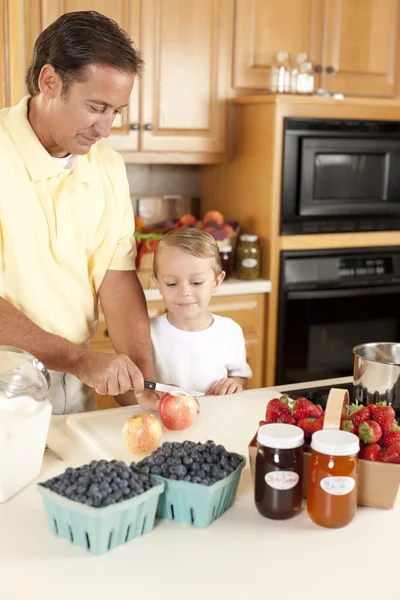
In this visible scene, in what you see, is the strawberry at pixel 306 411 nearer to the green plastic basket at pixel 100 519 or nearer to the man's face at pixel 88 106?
the green plastic basket at pixel 100 519

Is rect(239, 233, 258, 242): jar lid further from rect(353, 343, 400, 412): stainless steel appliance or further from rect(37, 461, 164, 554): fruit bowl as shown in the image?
rect(37, 461, 164, 554): fruit bowl

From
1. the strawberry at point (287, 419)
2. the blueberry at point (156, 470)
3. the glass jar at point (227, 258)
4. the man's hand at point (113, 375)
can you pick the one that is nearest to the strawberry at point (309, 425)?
the strawberry at point (287, 419)

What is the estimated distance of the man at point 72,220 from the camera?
1.70 meters

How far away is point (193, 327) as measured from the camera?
2.13 meters

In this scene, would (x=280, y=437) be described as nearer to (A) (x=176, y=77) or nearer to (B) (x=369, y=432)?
(B) (x=369, y=432)

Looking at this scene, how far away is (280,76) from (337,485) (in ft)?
7.93

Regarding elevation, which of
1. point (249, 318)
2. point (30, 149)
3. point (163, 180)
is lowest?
point (249, 318)

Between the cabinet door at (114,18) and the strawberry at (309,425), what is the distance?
206 centimetres

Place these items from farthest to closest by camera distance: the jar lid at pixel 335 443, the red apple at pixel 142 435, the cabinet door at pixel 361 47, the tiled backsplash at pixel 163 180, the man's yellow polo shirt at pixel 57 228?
the tiled backsplash at pixel 163 180 < the cabinet door at pixel 361 47 < the man's yellow polo shirt at pixel 57 228 < the red apple at pixel 142 435 < the jar lid at pixel 335 443

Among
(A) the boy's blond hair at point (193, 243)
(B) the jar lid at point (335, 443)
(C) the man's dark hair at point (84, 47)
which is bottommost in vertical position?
(B) the jar lid at point (335, 443)

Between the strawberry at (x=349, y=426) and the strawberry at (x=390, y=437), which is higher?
the strawberry at (x=349, y=426)

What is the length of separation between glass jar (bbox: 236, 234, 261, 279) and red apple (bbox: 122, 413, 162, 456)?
183 cm

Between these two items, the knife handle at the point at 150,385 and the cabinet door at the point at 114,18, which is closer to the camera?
the knife handle at the point at 150,385

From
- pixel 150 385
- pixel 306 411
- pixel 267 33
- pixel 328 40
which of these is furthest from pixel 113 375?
pixel 328 40
